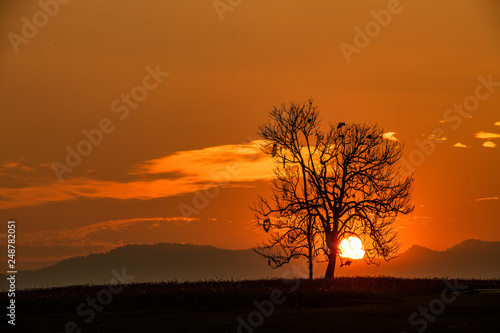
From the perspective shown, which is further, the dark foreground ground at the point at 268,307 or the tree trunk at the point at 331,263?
the tree trunk at the point at 331,263

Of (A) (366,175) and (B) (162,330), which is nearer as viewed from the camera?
(B) (162,330)

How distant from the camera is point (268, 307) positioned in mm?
30594

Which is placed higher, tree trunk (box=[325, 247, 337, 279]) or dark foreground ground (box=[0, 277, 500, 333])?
tree trunk (box=[325, 247, 337, 279])

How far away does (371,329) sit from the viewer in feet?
79.0

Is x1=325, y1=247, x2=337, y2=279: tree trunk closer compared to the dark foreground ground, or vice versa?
the dark foreground ground

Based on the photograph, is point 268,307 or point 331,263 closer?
point 268,307

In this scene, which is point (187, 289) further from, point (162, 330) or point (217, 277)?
point (162, 330)

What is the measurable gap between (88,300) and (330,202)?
1829cm

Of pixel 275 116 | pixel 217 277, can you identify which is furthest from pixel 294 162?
pixel 217 277

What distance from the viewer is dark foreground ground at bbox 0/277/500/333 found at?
2570cm

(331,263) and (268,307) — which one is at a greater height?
(331,263)

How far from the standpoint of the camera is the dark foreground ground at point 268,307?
25.7 metres

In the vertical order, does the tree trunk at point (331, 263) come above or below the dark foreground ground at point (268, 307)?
above

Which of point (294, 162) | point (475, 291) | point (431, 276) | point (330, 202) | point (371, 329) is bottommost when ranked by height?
point (371, 329)
